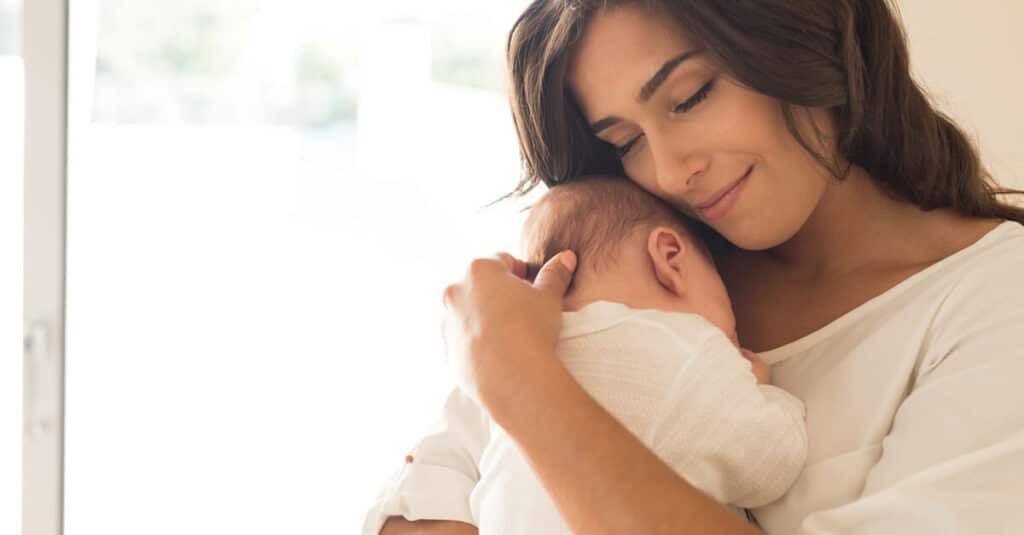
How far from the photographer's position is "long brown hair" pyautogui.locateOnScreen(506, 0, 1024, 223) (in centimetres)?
123

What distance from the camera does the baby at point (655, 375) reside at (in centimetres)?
105

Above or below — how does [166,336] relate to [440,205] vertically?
below

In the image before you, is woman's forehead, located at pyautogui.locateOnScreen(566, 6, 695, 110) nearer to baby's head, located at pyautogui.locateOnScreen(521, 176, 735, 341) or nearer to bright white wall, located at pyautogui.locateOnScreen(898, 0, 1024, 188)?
baby's head, located at pyautogui.locateOnScreen(521, 176, 735, 341)

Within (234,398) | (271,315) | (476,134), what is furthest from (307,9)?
(234,398)

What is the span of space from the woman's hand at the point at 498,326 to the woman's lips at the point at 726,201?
0.26 metres

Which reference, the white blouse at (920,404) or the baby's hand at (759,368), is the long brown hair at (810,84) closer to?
the white blouse at (920,404)

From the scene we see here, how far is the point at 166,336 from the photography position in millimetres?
2900

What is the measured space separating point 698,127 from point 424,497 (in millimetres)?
Answer: 639

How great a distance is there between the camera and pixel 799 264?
4.91ft

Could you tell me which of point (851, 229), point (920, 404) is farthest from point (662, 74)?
point (920, 404)

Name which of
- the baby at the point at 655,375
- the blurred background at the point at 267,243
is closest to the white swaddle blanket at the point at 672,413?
the baby at the point at 655,375

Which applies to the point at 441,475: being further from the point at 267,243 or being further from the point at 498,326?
the point at 267,243

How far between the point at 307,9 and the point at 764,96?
6.39 feet

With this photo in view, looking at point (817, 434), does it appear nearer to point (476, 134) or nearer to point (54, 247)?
point (476, 134)
